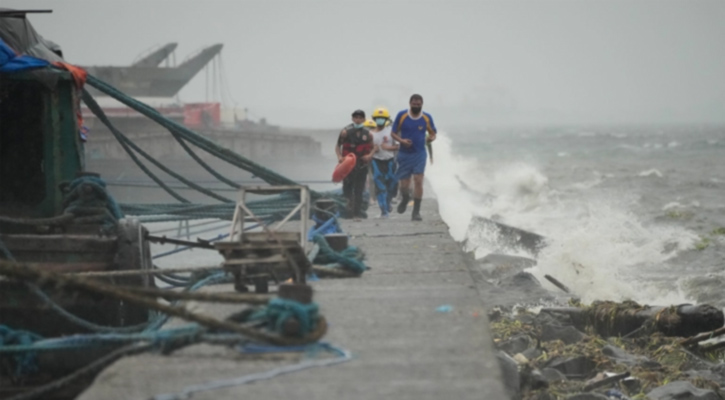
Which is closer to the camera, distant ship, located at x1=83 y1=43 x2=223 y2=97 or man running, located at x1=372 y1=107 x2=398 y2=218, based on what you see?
man running, located at x1=372 y1=107 x2=398 y2=218

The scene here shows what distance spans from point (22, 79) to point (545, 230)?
19959mm

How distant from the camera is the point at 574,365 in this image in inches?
373

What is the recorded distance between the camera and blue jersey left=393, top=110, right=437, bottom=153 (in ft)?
44.0

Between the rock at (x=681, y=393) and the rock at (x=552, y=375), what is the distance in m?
0.82

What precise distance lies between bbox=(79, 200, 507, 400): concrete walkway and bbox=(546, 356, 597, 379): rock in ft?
6.54

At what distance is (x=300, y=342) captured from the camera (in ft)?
18.1

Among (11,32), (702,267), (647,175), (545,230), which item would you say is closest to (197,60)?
(647,175)

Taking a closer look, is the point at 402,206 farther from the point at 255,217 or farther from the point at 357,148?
the point at 255,217

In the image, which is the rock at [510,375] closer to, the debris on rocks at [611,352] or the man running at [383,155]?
the debris on rocks at [611,352]

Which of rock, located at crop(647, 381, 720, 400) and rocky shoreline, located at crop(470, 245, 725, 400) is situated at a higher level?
rock, located at crop(647, 381, 720, 400)

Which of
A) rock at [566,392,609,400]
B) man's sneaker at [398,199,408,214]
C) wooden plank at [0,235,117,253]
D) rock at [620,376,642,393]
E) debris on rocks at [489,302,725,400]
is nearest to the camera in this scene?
rock at [566,392,609,400]

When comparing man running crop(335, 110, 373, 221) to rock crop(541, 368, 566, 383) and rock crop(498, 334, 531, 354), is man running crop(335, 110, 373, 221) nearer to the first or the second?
rock crop(498, 334, 531, 354)

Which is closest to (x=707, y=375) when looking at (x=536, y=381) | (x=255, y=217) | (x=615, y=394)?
(x=615, y=394)

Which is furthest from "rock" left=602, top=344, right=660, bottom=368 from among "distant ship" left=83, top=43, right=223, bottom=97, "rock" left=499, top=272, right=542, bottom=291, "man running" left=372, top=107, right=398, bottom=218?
"distant ship" left=83, top=43, right=223, bottom=97
